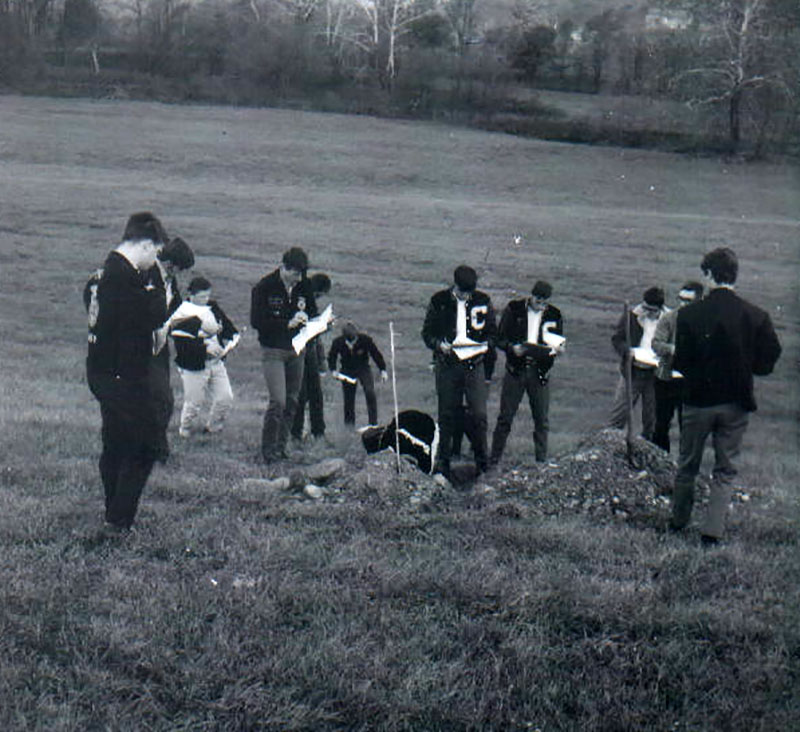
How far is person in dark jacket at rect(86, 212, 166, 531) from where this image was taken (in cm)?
534

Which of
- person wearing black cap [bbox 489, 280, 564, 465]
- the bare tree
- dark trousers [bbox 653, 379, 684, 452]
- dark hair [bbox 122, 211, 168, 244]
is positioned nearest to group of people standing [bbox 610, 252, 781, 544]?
dark hair [bbox 122, 211, 168, 244]

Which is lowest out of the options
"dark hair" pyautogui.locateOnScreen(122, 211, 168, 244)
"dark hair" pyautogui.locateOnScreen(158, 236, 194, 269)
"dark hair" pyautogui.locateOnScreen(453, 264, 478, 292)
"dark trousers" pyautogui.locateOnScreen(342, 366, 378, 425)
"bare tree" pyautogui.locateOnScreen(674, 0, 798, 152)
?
"dark trousers" pyautogui.locateOnScreen(342, 366, 378, 425)

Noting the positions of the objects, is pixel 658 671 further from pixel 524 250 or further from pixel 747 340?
pixel 524 250

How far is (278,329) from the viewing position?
28.2 ft

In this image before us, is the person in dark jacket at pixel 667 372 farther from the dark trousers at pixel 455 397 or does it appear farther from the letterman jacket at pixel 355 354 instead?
the letterman jacket at pixel 355 354

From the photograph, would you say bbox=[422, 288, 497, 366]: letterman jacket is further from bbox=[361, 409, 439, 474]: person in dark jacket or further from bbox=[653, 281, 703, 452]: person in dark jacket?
bbox=[653, 281, 703, 452]: person in dark jacket

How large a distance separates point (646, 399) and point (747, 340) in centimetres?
440

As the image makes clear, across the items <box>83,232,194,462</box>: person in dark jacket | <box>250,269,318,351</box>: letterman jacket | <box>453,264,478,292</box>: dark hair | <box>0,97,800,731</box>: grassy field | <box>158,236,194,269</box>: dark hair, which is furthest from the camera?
<box>250,269,318,351</box>: letterman jacket

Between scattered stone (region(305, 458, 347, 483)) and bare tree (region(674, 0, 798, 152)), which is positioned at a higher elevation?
bare tree (region(674, 0, 798, 152))

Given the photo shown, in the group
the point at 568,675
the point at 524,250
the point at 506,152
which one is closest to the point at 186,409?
the point at 568,675

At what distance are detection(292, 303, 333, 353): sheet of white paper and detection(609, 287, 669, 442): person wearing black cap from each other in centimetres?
288

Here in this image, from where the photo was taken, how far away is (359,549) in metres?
5.53

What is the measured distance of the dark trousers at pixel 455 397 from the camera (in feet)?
28.2

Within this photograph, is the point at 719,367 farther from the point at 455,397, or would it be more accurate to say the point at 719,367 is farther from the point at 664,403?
the point at 664,403
